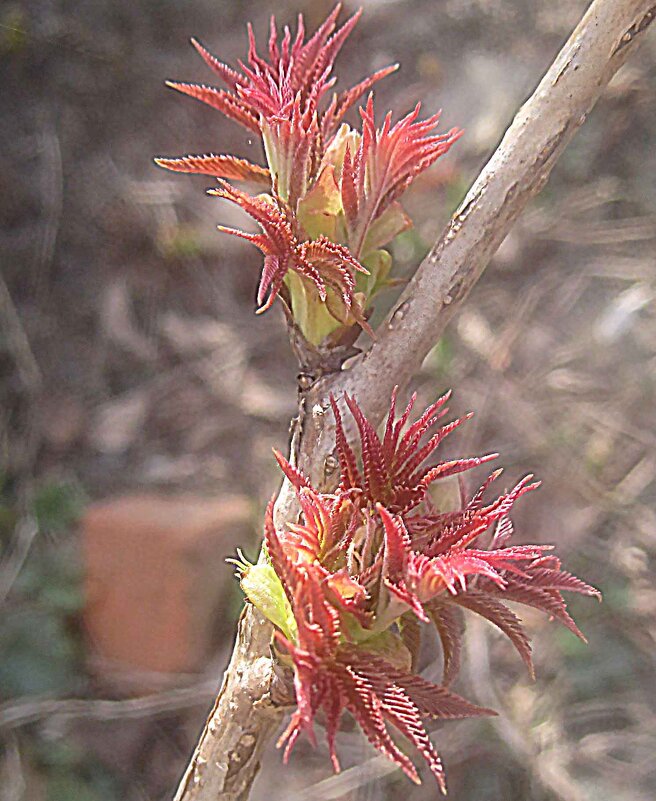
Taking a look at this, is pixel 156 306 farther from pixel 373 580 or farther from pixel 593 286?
pixel 373 580

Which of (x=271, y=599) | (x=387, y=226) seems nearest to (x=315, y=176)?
(x=387, y=226)

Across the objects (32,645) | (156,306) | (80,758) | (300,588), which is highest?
(300,588)

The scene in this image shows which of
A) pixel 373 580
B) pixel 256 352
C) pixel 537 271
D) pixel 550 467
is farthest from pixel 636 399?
pixel 373 580

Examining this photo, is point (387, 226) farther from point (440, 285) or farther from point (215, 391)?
point (215, 391)

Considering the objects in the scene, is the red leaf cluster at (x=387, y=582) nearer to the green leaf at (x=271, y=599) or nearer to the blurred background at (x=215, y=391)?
the green leaf at (x=271, y=599)

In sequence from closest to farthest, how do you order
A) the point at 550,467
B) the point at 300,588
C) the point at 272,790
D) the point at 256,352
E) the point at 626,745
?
the point at 300,588 < the point at 272,790 < the point at 626,745 < the point at 550,467 < the point at 256,352
